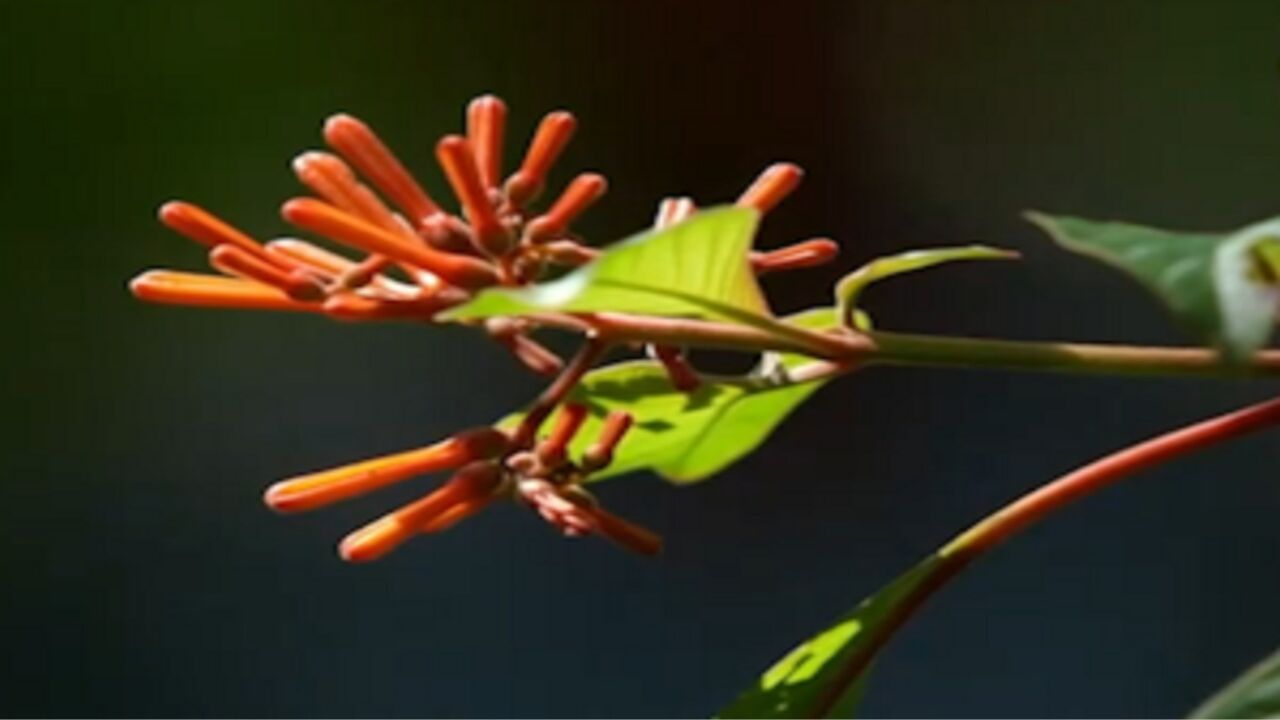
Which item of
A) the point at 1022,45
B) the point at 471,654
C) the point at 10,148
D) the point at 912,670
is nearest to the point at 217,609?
the point at 471,654

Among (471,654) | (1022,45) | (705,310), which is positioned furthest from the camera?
(471,654)

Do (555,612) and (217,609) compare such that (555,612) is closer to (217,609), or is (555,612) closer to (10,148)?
(217,609)

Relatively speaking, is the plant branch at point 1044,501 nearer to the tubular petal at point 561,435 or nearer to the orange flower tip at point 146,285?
the tubular petal at point 561,435

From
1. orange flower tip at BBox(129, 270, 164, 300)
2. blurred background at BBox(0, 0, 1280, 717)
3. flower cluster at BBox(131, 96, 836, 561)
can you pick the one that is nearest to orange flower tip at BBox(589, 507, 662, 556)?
flower cluster at BBox(131, 96, 836, 561)

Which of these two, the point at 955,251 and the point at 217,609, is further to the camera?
the point at 217,609

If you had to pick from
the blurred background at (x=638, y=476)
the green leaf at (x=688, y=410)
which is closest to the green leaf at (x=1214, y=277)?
the green leaf at (x=688, y=410)

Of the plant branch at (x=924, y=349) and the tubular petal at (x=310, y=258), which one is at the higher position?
the tubular petal at (x=310, y=258)

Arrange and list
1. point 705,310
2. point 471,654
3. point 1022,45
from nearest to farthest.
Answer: point 705,310
point 1022,45
point 471,654
